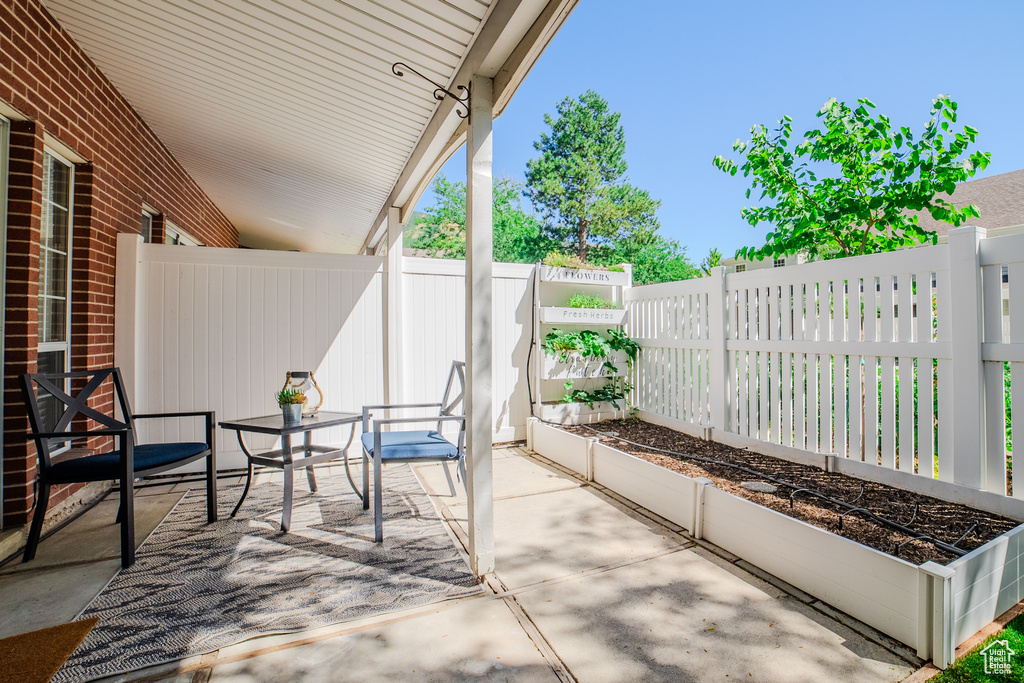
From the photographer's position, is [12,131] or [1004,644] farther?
[12,131]

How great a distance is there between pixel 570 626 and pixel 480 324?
131 centimetres

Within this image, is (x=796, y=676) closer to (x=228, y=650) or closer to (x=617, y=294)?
(x=228, y=650)

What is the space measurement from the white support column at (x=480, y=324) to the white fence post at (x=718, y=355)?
2445 mm

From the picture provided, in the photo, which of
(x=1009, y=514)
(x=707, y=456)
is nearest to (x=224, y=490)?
(x=707, y=456)

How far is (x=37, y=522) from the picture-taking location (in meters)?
2.32

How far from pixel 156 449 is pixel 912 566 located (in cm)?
361

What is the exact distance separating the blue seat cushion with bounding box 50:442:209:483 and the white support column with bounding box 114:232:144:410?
124 cm

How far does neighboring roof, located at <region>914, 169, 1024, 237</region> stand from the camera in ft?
27.4

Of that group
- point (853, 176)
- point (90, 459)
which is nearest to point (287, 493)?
point (90, 459)

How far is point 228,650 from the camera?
65.6 inches

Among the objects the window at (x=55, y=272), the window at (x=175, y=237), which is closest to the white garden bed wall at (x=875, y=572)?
the window at (x=55, y=272)

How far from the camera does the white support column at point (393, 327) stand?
431 centimetres

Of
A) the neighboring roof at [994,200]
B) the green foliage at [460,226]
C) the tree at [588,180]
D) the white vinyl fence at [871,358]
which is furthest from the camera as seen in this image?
the green foliage at [460,226]

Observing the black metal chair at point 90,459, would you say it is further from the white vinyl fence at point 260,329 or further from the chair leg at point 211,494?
the white vinyl fence at point 260,329
